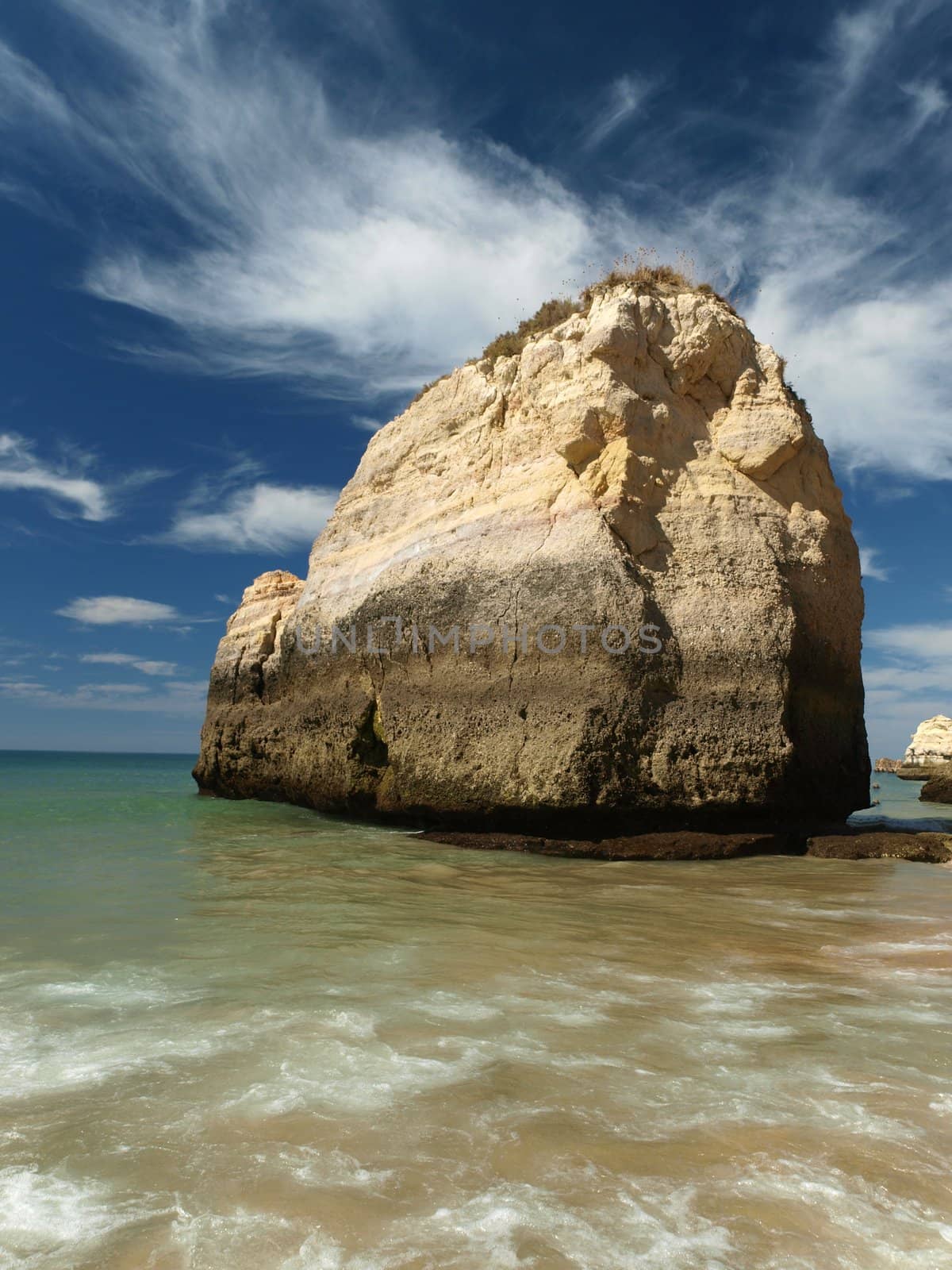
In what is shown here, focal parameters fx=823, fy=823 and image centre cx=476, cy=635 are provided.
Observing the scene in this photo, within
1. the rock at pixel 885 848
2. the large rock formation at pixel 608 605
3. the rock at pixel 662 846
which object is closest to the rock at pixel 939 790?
the large rock formation at pixel 608 605

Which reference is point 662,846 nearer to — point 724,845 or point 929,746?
point 724,845

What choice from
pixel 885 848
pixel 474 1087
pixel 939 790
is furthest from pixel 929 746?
pixel 474 1087

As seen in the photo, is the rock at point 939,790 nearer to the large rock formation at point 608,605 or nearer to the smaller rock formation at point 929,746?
the large rock formation at point 608,605

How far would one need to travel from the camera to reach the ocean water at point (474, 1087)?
2.10 meters

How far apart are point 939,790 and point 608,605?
710 inches

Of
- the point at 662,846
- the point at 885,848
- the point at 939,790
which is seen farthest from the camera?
the point at 939,790

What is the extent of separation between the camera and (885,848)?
916 centimetres

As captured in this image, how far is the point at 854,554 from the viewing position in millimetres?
11492

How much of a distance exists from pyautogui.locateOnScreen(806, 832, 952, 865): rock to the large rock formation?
465 mm

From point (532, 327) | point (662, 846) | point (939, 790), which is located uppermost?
point (532, 327)

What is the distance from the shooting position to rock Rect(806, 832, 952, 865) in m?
9.06

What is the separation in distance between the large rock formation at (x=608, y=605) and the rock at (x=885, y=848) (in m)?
0.47

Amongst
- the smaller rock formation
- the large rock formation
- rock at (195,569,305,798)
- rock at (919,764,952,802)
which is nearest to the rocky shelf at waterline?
the large rock formation

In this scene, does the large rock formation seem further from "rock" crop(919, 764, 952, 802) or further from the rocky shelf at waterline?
"rock" crop(919, 764, 952, 802)
